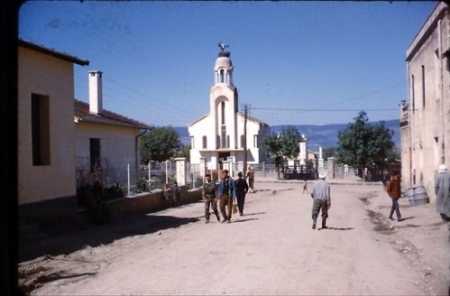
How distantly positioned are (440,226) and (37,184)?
33.4 feet

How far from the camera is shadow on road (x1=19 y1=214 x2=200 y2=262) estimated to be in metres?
12.2

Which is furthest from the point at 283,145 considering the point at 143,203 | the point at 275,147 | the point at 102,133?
the point at 143,203

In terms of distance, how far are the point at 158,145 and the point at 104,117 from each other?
1671 inches

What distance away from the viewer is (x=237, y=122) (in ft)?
232

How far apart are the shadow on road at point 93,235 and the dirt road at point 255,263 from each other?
1.32 feet

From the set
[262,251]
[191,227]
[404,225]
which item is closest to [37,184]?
[191,227]

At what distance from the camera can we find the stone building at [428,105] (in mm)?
19656

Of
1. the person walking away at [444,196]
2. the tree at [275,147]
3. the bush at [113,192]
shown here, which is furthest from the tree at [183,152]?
the person walking away at [444,196]

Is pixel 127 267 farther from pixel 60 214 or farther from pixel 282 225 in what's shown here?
pixel 282 225

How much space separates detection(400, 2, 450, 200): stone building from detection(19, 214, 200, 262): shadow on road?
354 inches

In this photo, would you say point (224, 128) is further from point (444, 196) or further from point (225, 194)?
point (444, 196)

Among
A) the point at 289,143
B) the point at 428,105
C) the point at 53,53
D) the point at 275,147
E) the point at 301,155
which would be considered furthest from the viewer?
the point at 301,155

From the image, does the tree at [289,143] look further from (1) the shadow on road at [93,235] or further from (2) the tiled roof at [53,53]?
(2) the tiled roof at [53,53]

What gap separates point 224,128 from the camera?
71562mm
